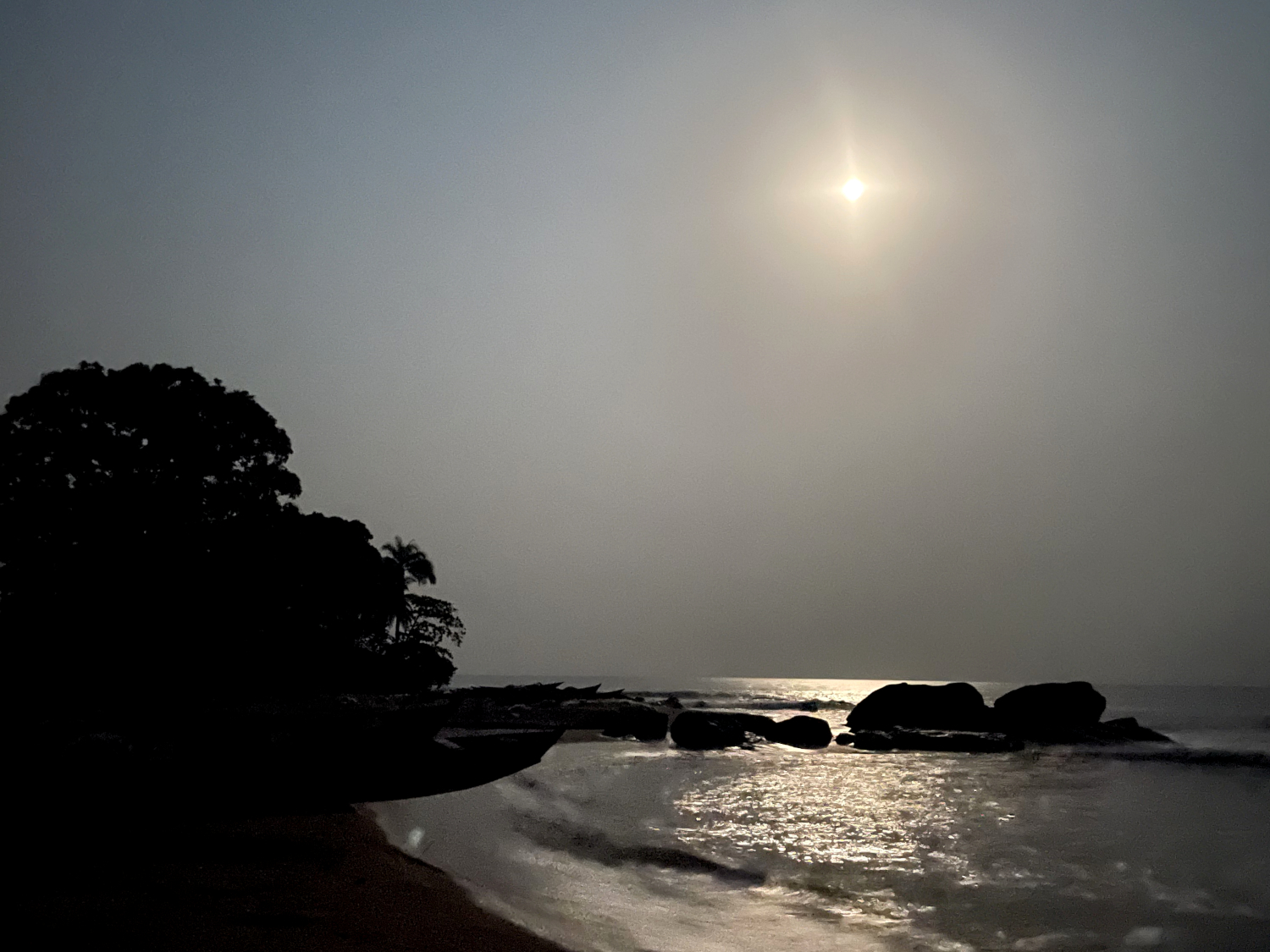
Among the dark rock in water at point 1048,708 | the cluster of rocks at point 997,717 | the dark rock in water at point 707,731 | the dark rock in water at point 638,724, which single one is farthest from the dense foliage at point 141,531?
the dark rock in water at point 1048,708

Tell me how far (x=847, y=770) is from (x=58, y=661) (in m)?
22.7

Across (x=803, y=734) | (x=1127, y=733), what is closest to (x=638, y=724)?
(x=803, y=734)

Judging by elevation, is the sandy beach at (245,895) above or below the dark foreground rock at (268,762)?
below

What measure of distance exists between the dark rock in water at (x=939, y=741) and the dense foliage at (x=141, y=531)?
73.7 ft

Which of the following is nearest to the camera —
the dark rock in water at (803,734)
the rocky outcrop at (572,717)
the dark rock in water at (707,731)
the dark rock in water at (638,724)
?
the dark rock in water at (707,731)

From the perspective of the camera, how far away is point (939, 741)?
34469 mm

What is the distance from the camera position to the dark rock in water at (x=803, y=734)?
118 feet

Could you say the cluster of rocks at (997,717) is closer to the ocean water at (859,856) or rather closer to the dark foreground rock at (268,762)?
the ocean water at (859,856)

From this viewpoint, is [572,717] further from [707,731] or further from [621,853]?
[621,853]

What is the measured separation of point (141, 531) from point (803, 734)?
25570 millimetres

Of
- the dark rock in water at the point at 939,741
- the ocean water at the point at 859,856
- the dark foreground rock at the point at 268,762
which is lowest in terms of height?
the dark rock in water at the point at 939,741

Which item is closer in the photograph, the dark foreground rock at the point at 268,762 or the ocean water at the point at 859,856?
the ocean water at the point at 859,856

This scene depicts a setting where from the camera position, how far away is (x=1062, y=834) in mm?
15320

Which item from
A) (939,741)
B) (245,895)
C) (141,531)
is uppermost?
(141,531)
